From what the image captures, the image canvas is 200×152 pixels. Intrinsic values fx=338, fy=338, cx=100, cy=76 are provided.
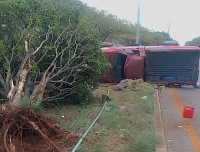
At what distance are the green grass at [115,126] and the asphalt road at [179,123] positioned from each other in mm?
359

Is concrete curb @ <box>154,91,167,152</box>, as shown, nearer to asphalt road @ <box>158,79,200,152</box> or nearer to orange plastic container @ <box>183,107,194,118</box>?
asphalt road @ <box>158,79,200,152</box>

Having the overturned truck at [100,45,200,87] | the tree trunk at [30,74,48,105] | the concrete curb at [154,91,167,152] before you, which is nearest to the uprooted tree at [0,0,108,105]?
the tree trunk at [30,74,48,105]

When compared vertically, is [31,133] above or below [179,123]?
above

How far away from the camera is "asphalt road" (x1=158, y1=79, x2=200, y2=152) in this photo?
18.8 ft

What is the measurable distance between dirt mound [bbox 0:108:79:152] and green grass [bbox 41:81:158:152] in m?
0.31

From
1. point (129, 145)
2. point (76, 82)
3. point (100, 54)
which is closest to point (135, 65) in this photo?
point (100, 54)

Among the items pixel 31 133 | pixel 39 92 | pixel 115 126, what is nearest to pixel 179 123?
pixel 115 126

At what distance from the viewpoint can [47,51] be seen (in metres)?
7.73

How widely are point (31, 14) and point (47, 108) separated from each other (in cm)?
217

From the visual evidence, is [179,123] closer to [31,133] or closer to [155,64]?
[31,133]

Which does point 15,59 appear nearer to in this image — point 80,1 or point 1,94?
point 1,94

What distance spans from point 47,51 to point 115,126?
2.69 metres

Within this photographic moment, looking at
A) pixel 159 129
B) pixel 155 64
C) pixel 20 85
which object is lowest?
pixel 159 129

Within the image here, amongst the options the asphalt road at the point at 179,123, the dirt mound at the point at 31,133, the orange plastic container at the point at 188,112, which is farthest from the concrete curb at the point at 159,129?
the dirt mound at the point at 31,133
